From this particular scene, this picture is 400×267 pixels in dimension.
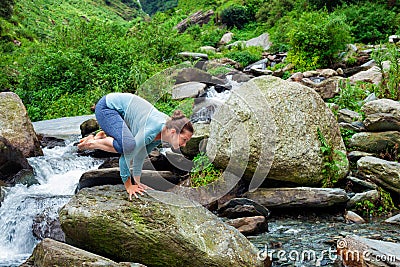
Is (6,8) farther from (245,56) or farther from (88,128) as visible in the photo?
(88,128)

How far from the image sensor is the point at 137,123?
4473 mm

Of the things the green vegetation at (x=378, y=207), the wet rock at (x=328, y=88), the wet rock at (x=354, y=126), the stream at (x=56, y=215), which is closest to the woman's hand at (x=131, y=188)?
the stream at (x=56, y=215)

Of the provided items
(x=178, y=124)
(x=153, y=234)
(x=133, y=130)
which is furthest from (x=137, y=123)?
(x=153, y=234)

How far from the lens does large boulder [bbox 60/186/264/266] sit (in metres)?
4.43

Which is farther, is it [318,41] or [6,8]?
[6,8]

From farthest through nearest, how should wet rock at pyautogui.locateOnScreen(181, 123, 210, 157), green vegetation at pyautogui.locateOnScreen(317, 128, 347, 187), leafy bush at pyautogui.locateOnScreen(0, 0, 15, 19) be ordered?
leafy bush at pyautogui.locateOnScreen(0, 0, 15, 19) → wet rock at pyautogui.locateOnScreen(181, 123, 210, 157) → green vegetation at pyautogui.locateOnScreen(317, 128, 347, 187)

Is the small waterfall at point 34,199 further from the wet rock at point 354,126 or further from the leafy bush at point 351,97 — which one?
the leafy bush at point 351,97

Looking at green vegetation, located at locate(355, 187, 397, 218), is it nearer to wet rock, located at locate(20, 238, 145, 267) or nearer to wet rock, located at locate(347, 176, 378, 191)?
wet rock, located at locate(347, 176, 378, 191)

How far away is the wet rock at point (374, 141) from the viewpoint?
7688 millimetres

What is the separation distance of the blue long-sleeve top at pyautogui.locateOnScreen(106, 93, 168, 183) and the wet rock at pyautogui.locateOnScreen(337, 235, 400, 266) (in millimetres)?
2417

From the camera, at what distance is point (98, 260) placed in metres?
4.09

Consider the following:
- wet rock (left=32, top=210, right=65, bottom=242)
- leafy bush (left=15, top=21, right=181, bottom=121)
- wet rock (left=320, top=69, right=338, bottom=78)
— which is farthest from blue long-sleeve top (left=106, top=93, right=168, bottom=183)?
leafy bush (left=15, top=21, right=181, bottom=121)

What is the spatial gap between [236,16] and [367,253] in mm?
27658

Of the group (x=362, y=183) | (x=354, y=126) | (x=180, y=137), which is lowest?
(x=362, y=183)
